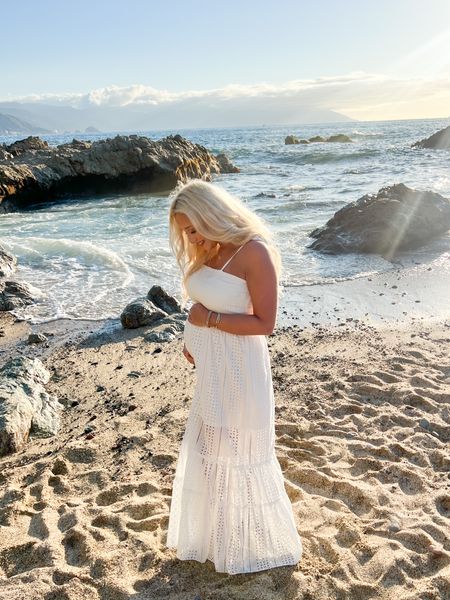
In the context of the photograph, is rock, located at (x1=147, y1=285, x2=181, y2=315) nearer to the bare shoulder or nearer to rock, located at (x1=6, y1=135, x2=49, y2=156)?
the bare shoulder

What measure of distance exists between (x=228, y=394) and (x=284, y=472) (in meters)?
1.91

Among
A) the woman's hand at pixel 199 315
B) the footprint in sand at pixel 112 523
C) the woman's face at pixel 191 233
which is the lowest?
the footprint in sand at pixel 112 523

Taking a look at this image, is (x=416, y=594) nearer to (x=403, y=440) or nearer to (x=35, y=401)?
(x=403, y=440)

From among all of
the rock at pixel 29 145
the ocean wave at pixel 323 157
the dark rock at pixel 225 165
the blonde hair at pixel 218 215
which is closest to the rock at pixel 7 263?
the blonde hair at pixel 218 215

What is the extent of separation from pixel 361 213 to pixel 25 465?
11.7 metres

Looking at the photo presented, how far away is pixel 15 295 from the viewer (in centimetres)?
1016

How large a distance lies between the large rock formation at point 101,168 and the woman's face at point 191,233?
84.0 ft

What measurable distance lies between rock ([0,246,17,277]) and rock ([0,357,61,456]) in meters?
6.25

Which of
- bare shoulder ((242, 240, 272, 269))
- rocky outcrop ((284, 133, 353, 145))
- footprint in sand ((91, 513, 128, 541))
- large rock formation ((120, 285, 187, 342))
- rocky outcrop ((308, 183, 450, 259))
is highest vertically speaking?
rocky outcrop ((284, 133, 353, 145))

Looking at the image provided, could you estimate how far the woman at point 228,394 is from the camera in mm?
3039

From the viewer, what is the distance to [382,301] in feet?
31.8

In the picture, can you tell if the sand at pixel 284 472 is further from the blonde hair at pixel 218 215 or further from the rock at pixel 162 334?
the blonde hair at pixel 218 215

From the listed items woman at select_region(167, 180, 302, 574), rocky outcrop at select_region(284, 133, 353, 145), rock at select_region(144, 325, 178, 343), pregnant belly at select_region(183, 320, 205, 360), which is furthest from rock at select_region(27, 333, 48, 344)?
rocky outcrop at select_region(284, 133, 353, 145)

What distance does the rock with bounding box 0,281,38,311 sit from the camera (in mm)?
9781
